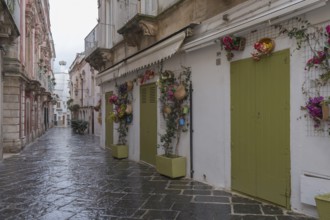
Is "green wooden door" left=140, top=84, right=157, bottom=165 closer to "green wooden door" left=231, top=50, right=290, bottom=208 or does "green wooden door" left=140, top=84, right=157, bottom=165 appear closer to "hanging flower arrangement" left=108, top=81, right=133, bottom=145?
"hanging flower arrangement" left=108, top=81, right=133, bottom=145

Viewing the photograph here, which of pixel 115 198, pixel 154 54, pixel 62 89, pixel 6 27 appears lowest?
pixel 115 198

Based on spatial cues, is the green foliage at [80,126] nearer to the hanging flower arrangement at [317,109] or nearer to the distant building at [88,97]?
the distant building at [88,97]

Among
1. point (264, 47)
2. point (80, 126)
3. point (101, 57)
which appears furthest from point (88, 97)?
point (264, 47)

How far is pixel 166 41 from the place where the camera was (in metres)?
7.11

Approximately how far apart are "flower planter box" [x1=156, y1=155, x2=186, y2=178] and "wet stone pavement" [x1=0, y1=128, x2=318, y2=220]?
17 cm

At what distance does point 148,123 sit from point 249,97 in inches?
166

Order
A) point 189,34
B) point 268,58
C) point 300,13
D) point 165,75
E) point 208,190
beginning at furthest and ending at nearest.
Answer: point 165,75
point 189,34
point 208,190
point 268,58
point 300,13

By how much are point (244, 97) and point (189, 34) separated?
1940mm

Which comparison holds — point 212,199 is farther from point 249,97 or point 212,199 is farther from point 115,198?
point 249,97

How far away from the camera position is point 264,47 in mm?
4859

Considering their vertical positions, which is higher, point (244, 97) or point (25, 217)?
point (244, 97)

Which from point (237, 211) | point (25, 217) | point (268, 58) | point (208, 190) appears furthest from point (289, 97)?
point (25, 217)

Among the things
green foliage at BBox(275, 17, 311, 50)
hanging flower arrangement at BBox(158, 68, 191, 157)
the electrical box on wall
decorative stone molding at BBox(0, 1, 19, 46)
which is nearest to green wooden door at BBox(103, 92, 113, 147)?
decorative stone molding at BBox(0, 1, 19, 46)

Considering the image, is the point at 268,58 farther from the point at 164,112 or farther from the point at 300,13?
the point at 164,112
